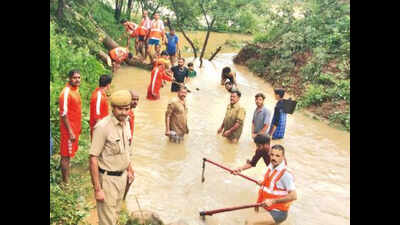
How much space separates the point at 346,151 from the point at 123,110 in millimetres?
6559

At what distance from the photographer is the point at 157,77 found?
1103 cm

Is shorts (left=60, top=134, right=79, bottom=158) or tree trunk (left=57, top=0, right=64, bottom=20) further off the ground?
tree trunk (left=57, top=0, right=64, bottom=20)

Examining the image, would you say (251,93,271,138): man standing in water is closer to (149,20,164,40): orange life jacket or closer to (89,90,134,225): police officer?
(89,90,134,225): police officer

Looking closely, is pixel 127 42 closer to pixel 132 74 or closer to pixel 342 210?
pixel 132 74

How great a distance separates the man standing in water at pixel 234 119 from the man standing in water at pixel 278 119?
703 millimetres

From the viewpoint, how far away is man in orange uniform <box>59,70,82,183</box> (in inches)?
229

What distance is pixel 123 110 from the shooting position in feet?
13.9

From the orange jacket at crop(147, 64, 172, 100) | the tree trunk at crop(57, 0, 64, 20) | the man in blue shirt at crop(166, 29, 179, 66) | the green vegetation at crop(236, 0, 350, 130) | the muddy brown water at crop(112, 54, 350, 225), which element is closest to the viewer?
the muddy brown water at crop(112, 54, 350, 225)

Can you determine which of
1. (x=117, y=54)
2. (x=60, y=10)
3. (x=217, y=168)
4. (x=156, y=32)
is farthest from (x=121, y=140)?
(x=156, y=32)

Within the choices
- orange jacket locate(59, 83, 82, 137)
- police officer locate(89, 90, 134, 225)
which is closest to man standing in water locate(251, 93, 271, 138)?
orange jacket locate(59, 83, 82, 137)

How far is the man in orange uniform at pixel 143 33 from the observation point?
14617 mm

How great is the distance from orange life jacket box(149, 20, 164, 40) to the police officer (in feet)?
33.0

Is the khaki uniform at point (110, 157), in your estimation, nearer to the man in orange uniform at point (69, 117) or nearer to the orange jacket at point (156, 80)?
the man in orange uniform at point (69, 117)
